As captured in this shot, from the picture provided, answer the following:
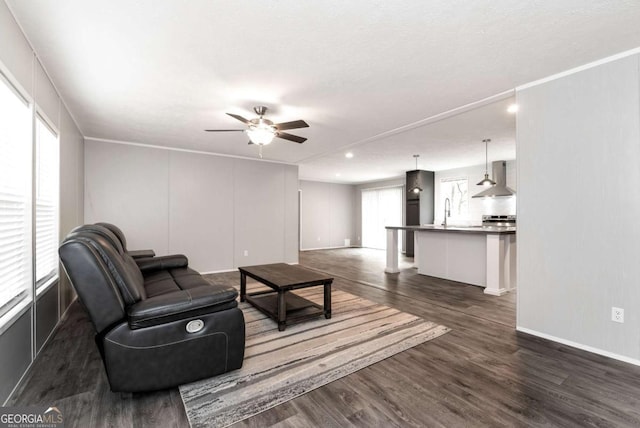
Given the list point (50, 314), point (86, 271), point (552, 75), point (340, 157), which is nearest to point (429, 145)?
point (340, 157)

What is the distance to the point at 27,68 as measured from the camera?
218cm

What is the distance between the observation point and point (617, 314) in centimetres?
237

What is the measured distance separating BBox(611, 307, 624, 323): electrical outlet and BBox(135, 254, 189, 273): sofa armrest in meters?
4.41

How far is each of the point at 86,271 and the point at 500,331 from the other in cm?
352

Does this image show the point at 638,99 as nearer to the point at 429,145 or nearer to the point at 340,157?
the point at 429,145

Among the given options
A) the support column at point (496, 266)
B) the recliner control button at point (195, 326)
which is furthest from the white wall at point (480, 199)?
the recliner control button at point (195, 326)

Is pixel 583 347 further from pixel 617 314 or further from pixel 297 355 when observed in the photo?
pixel 297 355

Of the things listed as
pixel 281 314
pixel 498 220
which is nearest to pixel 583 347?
pixel 281 314

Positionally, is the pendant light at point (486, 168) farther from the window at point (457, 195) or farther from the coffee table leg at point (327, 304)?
the coffee table leg at point (327, 304)

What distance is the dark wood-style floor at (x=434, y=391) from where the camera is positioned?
5.52ft

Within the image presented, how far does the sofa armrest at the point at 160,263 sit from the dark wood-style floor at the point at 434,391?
2.78ft

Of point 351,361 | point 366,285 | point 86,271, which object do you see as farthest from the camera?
point 366,285

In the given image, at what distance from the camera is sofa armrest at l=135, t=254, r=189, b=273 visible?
354 centimetres

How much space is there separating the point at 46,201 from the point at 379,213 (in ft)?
28.6
